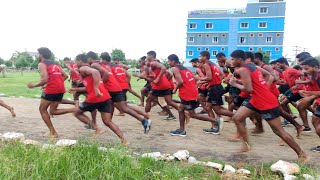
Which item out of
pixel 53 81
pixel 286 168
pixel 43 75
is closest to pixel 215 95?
pixel 286 168

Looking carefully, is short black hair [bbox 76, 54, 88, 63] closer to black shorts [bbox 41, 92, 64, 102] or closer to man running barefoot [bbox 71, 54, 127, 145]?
man running barefoot [bbox 71, 54, 127, 145]

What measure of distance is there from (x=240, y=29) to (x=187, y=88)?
44.8 metres

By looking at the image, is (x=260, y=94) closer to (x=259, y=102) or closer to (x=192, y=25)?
(x=259, y=102)

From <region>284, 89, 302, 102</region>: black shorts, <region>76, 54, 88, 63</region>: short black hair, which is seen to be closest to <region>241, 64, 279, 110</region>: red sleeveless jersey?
<region>284, 89, 302, 102</region>: black shorts

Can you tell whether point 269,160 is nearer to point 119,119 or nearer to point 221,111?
point 221,111

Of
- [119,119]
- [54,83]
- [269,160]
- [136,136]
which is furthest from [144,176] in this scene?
[119,119]

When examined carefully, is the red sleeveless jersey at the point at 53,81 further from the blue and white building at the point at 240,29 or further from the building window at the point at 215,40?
the building window at the point at 215,40

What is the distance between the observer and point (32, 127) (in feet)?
24.2

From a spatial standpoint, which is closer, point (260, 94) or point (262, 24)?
point (260, 94)

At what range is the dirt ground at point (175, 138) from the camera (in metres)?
5.54

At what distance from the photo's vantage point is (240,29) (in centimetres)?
4941

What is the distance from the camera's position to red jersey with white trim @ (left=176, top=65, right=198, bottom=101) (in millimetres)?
6965

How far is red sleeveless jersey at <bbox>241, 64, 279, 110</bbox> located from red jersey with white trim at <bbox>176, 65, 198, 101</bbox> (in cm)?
189

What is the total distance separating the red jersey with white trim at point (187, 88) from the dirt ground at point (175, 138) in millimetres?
829
